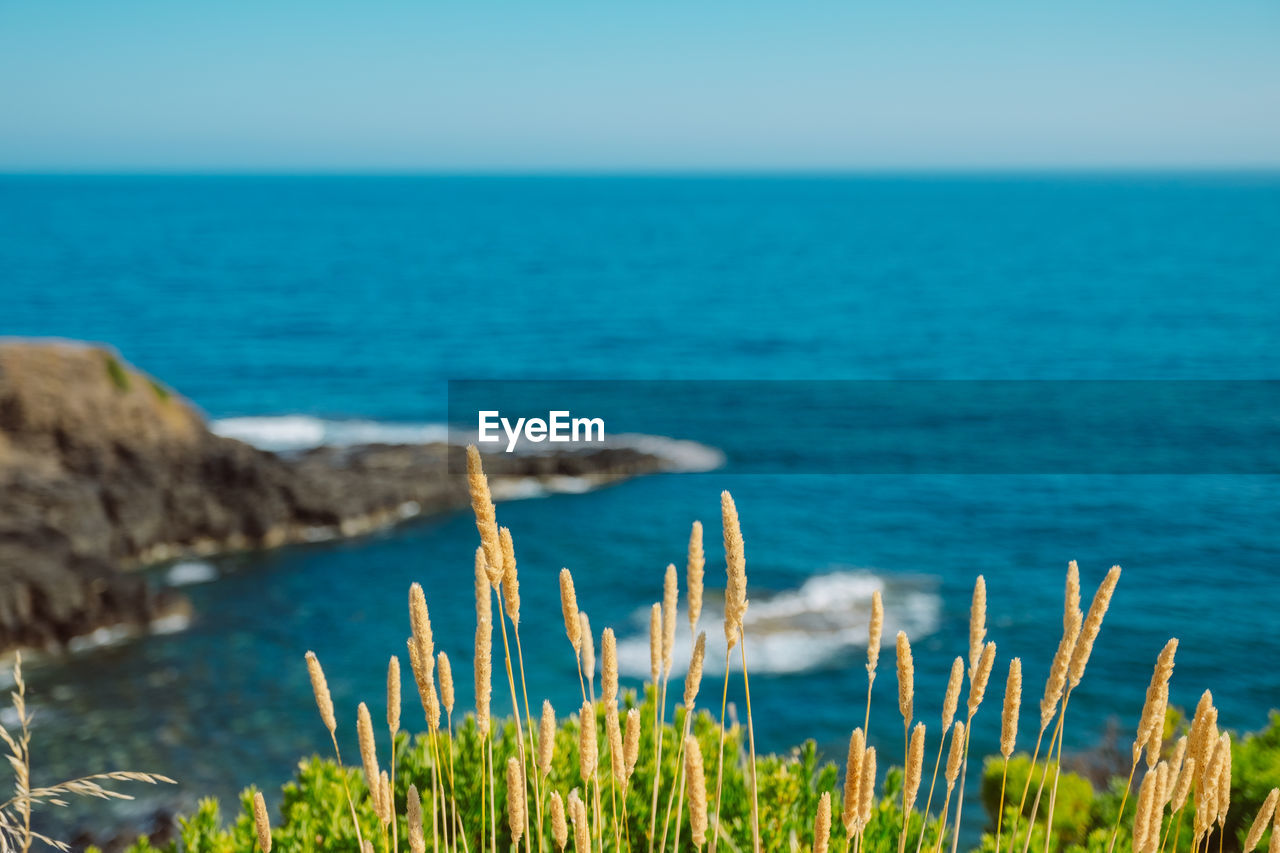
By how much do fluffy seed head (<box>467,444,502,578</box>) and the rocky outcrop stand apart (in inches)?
834

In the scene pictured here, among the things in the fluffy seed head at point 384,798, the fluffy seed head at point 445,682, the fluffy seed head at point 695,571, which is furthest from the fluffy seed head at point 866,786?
the fluffy seed head at point 384,798

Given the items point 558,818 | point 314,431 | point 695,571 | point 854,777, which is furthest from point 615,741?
point 314,431

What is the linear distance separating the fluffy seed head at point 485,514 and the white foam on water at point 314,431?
3793 centimetres

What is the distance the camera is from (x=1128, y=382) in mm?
52375

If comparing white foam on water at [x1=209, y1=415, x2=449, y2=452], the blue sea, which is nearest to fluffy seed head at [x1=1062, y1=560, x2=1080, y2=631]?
the blue sea

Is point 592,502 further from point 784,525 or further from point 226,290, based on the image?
point 226,290

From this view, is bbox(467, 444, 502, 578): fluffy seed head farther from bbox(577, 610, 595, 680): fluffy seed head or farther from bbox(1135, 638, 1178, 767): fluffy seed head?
bbox(1135, 638, 1178, 767): fluffy seed head

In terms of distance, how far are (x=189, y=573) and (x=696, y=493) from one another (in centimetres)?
1532

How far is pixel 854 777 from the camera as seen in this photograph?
7.64ft

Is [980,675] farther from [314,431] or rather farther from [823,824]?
[314,431]

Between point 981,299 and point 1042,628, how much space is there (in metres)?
62.4

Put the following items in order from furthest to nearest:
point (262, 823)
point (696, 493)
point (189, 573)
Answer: point (696, 493) → point (189, 573) → point (262, 823)

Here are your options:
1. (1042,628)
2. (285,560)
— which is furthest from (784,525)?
(285,560)

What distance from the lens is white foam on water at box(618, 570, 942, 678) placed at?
22281 millimetres
